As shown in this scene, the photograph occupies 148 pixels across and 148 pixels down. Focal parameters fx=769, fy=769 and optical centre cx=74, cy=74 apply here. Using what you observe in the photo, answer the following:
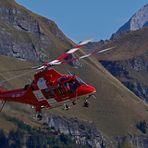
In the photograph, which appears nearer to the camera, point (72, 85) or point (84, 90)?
point (84, 90)

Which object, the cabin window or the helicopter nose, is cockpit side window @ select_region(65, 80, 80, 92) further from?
the cabin window

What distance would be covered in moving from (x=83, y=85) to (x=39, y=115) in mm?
6555

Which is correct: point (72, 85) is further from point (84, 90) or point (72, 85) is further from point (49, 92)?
point (49, 92)

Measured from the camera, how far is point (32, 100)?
312 feet

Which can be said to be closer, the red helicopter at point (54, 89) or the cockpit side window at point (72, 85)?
the red helicopter at point (54, 89)

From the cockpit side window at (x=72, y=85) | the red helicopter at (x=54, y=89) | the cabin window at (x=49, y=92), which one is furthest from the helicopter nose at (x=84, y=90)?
the cabin window at (x=49, y=92)

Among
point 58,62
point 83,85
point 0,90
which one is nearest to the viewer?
point 58,62

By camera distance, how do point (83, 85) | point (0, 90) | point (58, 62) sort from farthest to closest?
point (0, 90), point (83, 85), point (58, 62)

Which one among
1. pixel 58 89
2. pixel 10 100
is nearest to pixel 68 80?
pixel 58 89

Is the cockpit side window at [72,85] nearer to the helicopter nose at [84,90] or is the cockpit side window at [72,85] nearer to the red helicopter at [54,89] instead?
the red helicopter at [54,89]

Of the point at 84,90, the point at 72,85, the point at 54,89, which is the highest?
the point at 72,85

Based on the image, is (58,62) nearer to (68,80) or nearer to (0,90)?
(68,80)

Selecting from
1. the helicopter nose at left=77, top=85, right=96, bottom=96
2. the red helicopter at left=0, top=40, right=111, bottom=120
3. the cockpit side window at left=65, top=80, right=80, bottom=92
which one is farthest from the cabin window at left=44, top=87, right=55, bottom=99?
the helicopter nose at left=77, top=85, right=96, bottom=96

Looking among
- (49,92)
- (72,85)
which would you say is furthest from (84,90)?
(49,92)
